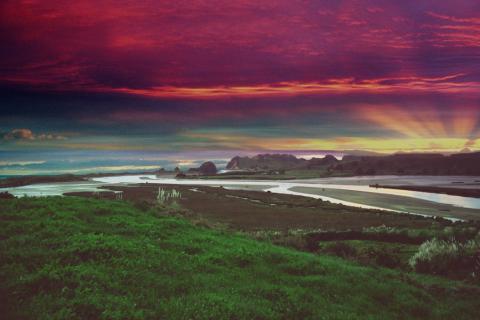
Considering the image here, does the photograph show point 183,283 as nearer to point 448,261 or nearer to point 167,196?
point 448,261

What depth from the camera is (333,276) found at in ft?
63.4

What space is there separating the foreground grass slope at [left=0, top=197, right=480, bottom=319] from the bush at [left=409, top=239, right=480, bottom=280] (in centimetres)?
279

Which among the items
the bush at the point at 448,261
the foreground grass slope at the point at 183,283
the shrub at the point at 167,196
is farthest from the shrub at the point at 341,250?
the shrub at the point at 167,196

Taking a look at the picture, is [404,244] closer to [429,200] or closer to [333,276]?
[333,276]

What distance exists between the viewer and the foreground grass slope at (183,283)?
13.8 m

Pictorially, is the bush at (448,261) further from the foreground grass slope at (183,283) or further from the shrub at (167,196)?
the shrub at (167,196)

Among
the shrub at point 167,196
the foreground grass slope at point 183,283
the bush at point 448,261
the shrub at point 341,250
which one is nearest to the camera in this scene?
the foreground grass slope at point 183,283

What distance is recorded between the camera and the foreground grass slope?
13.8 m

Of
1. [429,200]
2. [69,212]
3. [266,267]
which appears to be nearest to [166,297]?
[266,267]

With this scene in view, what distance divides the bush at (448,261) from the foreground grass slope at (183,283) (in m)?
2.79

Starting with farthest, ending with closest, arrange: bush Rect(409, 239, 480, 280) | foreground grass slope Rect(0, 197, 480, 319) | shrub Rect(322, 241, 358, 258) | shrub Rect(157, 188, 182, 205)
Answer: shrub Rect(157, 188, 182, 205), shrub Rect(322, 241, 358, 258), bush Rect(409, 239, 480, 280), foreground grass slope Rect(0, 197, 480, 319)

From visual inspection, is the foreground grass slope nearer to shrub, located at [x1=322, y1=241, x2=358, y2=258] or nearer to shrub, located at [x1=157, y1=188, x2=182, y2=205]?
shrub, located at [x1=322, y1=241, x2=358, y2=258]

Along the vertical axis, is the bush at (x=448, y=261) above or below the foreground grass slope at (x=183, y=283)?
below

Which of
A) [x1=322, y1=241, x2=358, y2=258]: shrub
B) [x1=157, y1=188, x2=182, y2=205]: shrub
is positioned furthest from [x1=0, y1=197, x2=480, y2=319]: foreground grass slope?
[x1=157, y1=188, x2=182, y2=205]: shrub
